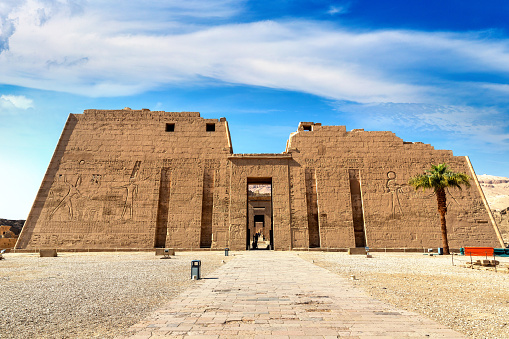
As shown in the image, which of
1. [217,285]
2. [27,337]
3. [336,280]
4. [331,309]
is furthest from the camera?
[336,280]

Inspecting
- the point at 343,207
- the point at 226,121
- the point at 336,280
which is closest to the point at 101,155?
the point at 226,121

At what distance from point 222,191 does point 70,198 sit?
416 inches

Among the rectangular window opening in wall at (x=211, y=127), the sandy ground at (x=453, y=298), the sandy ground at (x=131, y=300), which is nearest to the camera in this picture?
the sandy ground at (x=131, y=300)

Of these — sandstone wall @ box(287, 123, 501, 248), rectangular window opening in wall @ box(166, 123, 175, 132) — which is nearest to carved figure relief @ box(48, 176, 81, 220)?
rectangular window opening in wall @ box(166, 123, 175, 132)

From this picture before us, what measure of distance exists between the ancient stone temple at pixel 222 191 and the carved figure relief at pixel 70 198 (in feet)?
0.23

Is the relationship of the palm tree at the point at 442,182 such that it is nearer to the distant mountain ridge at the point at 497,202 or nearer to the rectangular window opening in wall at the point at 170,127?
the distant mountain ridge at the point at 497,202

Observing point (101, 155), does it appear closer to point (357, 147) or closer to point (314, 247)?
point (314, 247)

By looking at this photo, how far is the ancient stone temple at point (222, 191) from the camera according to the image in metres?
20.0

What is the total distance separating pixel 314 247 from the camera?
20203mm

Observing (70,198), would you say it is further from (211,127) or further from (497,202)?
(497,202)

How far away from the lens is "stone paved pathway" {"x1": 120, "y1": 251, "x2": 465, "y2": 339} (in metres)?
3.43

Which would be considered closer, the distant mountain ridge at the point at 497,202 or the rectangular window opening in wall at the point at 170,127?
the rectangular window opening in wall at the point at 170,127

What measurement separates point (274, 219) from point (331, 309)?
51.6ft

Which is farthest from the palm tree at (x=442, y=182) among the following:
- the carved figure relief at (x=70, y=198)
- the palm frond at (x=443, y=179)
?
the carved figure relief at (x=70, y=198)
